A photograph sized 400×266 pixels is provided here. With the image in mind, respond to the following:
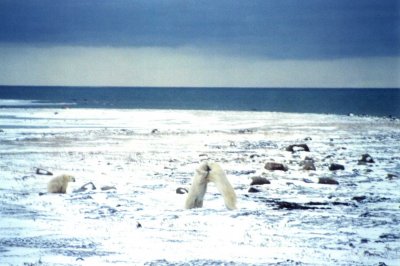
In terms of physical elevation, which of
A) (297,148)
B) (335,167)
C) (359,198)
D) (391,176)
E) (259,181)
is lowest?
(359,198)

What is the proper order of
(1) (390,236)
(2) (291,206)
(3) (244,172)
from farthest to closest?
(3) (244,172), (2) (291,206), (1) (390,236)

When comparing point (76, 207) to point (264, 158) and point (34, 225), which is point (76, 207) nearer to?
point (34, 225)

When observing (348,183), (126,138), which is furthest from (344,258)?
(126,138)

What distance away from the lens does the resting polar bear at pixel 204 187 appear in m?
11.4

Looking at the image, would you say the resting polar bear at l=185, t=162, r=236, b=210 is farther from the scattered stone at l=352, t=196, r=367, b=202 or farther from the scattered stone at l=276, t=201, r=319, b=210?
the scattered stone at l=352, t=196, r=367, b=202

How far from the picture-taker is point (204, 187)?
11.5m

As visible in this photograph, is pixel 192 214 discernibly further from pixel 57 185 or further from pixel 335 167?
pixel 335 167

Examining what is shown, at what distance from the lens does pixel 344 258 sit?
823 centimetres

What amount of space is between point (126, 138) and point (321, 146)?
973cm

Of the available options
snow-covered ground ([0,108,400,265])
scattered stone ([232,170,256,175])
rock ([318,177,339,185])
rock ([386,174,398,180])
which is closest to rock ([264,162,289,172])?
snow-covered ground ([0,108,400,265])

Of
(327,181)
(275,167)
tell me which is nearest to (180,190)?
(327,181)

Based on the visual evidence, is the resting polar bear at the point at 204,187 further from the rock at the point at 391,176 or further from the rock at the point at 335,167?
the rock at the point at 335,167

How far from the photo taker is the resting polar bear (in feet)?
37.4

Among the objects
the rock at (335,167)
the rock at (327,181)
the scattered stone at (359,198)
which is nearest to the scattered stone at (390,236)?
the scattered stone at (359,198)
